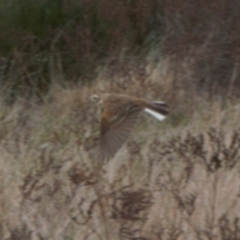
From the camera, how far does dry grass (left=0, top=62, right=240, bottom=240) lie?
3.87 metres

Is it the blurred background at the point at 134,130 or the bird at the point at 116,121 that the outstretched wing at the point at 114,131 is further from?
the blurred background at the point at 134,130

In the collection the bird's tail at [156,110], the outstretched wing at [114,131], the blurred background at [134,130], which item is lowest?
the blurred background at [134,130]

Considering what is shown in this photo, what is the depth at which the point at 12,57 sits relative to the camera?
6945 millimetres

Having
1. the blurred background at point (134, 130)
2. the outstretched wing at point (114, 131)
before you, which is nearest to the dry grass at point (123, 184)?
the blurred background at point (134, 130)

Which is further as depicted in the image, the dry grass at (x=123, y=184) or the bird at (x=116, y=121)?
the bird at (x=116, y=121)

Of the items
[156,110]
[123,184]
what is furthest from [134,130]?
[123,184]

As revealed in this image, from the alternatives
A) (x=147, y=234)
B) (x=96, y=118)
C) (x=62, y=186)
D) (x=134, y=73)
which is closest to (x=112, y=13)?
(x=134, y=73)

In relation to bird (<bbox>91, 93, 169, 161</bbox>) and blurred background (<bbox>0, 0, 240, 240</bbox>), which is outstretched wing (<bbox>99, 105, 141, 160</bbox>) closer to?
bird (<bbox>91, 93, 169, 161</bbox>)

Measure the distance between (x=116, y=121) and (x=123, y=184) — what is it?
341 millimetres

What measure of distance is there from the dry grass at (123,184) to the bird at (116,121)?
158 millimetres

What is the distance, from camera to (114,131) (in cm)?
443

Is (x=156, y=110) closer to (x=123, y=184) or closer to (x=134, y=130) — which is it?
(x=123, y=184)

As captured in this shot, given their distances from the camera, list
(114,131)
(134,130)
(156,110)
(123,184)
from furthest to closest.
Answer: (134,130), (156,110), (123,184), (114,131)

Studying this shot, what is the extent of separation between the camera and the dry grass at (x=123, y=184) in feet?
12.7
